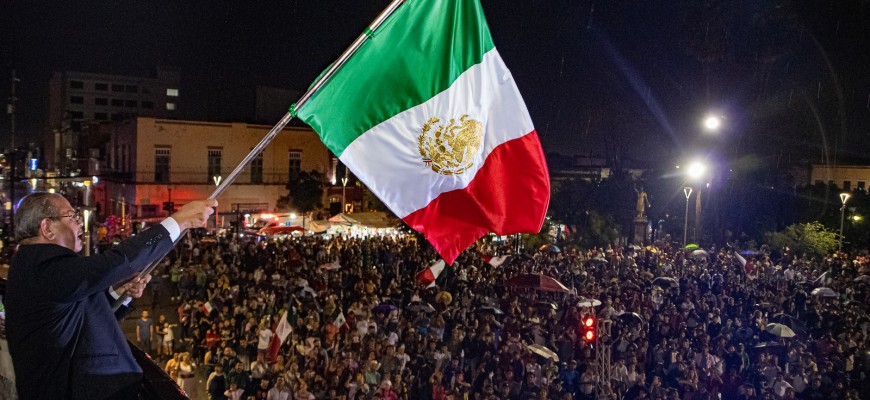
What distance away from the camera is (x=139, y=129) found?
38125 mm

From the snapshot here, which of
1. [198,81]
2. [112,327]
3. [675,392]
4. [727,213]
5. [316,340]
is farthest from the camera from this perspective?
[198,81]

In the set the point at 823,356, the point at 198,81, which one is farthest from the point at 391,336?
the point at 198,81

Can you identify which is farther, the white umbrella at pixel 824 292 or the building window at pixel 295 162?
the building window at pixel 295 162

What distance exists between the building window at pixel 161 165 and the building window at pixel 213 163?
2.45m

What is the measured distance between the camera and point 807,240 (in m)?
28.6

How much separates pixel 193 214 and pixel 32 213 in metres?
0.57

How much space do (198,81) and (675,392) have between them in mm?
49059

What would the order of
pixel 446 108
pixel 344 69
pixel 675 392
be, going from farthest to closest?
pixel 675 392, pixel 446 108, pixel 344 69

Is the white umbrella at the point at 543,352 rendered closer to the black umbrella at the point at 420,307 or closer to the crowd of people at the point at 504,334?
the crowd of people at the point at 504,334

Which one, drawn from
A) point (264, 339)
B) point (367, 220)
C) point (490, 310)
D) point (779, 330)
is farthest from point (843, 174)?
point (264, 339)

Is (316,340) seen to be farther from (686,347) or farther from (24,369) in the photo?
(24,369)

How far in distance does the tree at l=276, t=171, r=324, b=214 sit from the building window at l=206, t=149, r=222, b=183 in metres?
4.30

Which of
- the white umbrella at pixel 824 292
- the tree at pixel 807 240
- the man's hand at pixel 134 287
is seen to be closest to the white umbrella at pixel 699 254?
the white umbrella at pixel 824 292

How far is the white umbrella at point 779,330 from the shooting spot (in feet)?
43.5
